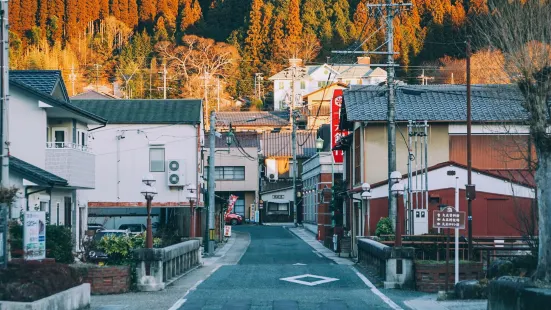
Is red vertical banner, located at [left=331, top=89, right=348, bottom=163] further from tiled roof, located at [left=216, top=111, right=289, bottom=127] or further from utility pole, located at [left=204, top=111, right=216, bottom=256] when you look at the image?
tiled roof, located at [left=216, top=111, right=289, bottom=127]

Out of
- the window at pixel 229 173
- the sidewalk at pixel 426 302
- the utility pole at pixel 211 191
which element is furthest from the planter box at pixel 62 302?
the window at pixel 229 173

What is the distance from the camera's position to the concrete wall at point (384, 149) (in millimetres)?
40500

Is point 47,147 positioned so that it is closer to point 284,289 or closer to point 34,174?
point 34,174

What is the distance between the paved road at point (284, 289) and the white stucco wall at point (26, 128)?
790 centimetres

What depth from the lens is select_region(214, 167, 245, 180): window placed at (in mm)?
85625

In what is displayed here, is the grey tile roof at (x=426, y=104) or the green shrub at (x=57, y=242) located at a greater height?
the grey tile roof at (x=426, y=104)

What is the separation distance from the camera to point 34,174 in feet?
94.8

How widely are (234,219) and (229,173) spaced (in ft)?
14.7

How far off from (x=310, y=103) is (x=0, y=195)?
8804cm

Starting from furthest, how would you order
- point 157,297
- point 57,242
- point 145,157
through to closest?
1. point 145,157
2. point 57,242
3. point 157,297

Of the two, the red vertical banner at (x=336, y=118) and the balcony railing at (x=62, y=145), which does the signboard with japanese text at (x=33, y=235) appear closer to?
the balcony railing at (x=62, y=145)

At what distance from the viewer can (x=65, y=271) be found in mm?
18688

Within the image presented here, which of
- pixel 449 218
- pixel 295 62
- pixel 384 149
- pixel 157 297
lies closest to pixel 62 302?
pixel 157 297

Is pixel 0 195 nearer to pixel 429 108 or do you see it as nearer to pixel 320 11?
pixel 429 108
